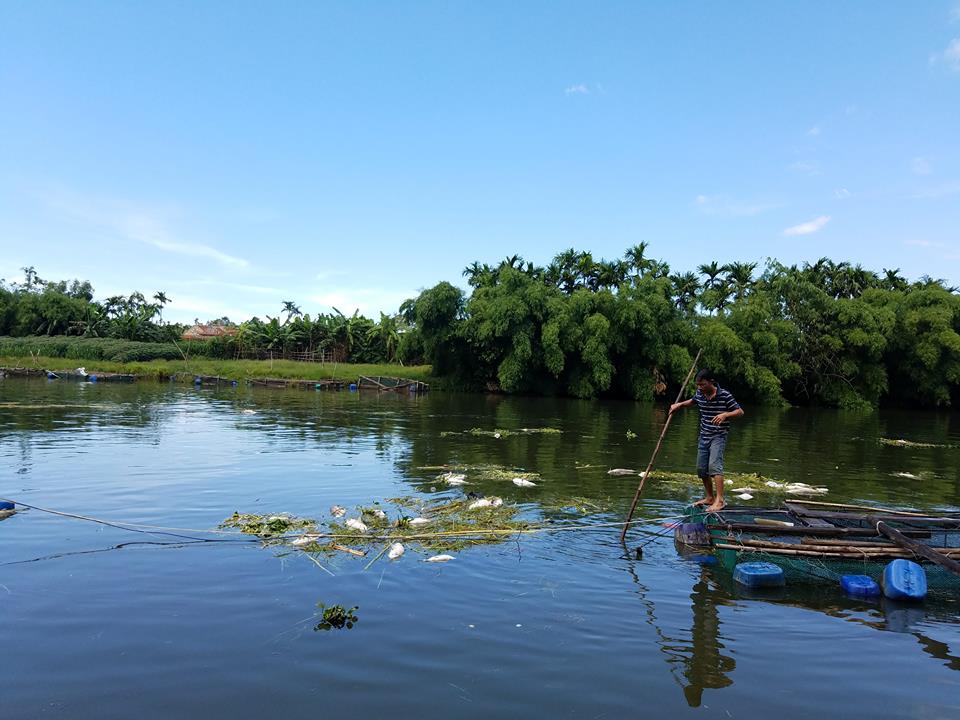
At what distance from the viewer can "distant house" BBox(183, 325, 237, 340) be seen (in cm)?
7545

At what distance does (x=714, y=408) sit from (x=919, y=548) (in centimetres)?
321

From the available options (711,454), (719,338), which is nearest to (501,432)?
(711,454)

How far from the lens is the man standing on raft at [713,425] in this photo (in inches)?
383

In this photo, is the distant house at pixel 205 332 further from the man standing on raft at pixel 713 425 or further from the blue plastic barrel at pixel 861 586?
the blue plastic barrel at pixel 861 586

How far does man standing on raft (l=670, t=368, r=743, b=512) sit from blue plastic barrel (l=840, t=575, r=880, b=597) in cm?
199

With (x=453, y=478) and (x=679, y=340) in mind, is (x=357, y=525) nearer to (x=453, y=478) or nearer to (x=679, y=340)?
(x=453, y=478)

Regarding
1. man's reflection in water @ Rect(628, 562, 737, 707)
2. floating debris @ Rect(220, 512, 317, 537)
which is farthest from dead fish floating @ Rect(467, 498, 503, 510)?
man's reflection in water @ Rect(628, 562, 737, 707)

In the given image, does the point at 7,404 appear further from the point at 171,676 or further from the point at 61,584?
the point at 171,676

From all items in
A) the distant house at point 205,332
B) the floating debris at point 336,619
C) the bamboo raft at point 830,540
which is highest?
the distant house at point 205,332

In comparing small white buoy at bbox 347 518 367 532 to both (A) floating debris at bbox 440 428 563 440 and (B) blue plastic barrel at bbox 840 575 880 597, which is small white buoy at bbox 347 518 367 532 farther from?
(A) floating debris at bbox 440 428 563 440

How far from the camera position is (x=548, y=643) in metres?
6.36

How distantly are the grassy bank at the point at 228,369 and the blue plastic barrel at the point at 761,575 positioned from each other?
46.6m

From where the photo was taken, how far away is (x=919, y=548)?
26.0 feet

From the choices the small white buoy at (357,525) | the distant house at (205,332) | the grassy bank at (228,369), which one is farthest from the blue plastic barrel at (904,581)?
the distant house at (205,332)
